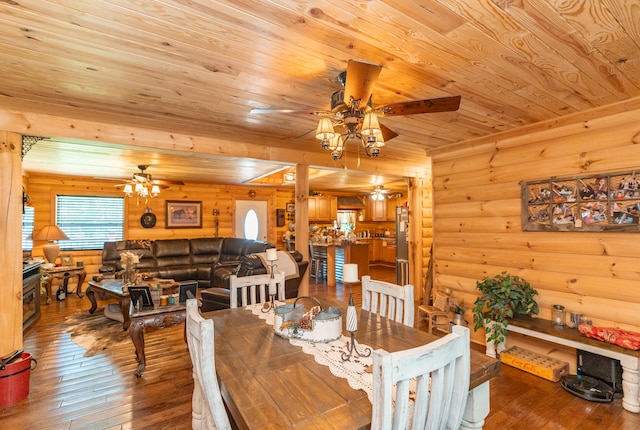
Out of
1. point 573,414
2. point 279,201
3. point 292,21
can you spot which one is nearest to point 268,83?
point 292,21

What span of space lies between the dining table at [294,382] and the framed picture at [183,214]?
646 cm

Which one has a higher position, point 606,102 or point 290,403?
point 606,102

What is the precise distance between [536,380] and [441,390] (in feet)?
8.28

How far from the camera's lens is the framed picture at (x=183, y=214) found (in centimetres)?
763

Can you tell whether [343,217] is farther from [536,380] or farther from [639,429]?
[639,429]

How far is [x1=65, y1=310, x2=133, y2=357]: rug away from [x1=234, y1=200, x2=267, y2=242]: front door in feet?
13.1

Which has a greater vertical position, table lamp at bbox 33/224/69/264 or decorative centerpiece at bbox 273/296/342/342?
table lamp at bbox 33/224/69/264

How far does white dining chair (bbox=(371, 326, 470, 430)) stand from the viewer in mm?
874

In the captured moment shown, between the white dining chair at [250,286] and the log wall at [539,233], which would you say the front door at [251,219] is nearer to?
the log wall at [539,233]

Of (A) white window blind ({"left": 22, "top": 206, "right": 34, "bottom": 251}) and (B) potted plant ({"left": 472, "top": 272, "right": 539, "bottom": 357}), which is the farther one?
(A) white window blind ({"left": 22, "top": 206, "right": 34, "bottom": 251})

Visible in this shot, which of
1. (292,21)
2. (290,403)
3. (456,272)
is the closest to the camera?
(290,403)

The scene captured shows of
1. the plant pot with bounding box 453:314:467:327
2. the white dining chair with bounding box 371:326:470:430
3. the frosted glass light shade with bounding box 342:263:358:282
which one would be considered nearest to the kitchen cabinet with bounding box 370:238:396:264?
the plant pot with bounding box 453:314:467:327

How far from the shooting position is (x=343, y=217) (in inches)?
410

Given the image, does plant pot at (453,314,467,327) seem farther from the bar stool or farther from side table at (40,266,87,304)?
side table at (40,266,87,304)
